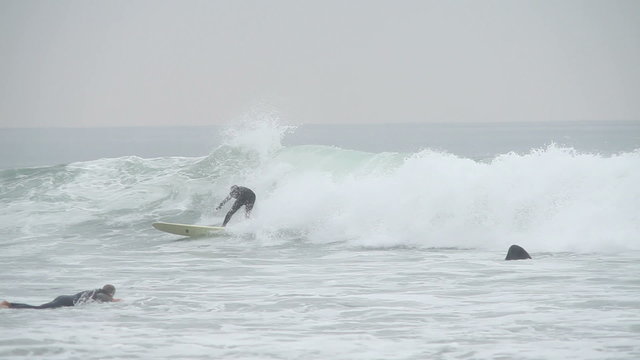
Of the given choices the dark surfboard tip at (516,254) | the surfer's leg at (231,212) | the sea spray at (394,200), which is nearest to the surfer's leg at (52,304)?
the dark surfboard tip at (516,254)

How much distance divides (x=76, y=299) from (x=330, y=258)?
7053mm

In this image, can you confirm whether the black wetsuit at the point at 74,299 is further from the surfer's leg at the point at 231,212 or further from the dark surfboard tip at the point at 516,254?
the surfer's leg at the point at 231,212

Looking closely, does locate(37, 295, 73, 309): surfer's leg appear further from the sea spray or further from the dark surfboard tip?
the sea spray

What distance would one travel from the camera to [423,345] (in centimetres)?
1274

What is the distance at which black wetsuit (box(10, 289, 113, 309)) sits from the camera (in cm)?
1526

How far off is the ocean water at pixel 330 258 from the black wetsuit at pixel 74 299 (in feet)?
0.57

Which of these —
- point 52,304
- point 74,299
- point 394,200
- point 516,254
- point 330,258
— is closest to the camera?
point 52,304

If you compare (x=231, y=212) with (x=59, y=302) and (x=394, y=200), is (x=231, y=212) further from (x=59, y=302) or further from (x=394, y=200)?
(x=59, y=302)

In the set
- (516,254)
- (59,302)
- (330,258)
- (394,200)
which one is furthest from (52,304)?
(394,200)

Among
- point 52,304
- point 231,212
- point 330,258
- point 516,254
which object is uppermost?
point 231,212

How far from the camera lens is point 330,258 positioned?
21422 millimetres

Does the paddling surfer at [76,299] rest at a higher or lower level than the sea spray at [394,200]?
lower

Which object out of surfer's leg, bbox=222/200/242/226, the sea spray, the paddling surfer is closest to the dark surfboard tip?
the sea spray

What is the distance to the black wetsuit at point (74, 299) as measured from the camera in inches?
601
